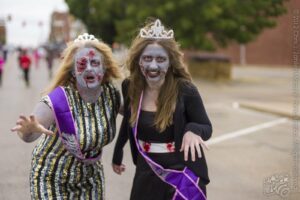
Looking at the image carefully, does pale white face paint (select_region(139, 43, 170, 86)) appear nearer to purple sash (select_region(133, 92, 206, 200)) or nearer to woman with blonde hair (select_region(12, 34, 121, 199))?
woman with blonde hair (select_region(12, 34, 121, 199))

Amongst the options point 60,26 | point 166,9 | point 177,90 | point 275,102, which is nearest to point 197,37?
point 166,9

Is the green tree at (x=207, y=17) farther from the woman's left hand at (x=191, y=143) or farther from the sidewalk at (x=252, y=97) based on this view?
the woman's left hand at (x=191, y=143)

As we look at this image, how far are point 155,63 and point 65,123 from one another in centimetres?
64

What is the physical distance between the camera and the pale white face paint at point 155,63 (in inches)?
132

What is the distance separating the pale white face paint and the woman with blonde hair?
0.29 metres

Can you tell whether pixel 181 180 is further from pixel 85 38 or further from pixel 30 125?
pixel 85 38

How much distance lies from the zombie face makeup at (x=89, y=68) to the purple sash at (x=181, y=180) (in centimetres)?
56

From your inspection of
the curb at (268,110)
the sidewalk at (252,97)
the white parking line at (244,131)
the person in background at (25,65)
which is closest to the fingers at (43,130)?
the white parking line at (244,131)

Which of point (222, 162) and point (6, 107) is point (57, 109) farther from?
point (6, 107)

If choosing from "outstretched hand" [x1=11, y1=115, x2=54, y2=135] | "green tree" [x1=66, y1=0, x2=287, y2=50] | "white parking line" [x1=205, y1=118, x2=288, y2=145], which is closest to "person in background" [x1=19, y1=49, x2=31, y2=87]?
"green tree" [x1=66, y1=0, x2=287, y2=50]

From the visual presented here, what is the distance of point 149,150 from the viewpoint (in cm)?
334

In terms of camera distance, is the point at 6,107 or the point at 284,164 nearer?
the point at 284,164

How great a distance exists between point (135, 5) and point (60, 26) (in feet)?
290

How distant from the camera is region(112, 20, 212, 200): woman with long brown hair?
3291 millimetres
